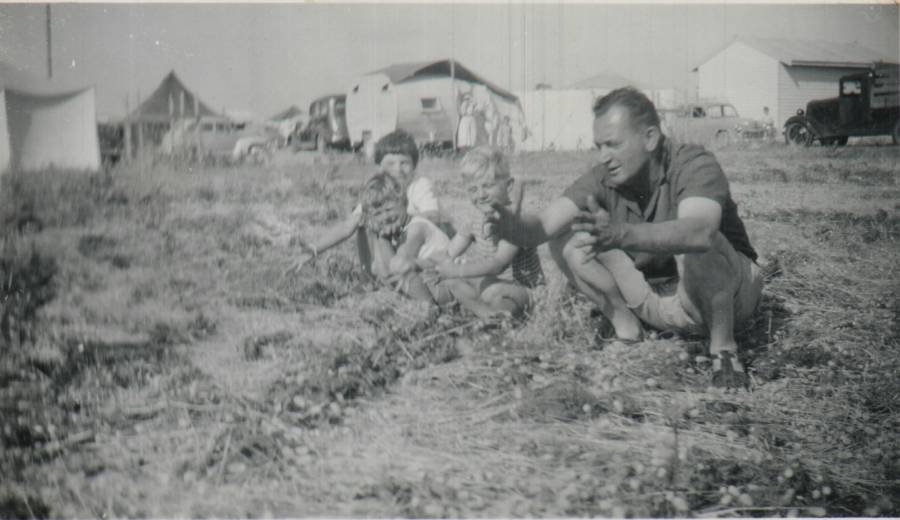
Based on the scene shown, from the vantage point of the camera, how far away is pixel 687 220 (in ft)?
6.88

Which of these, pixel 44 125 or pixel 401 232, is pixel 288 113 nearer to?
pixel 401 232

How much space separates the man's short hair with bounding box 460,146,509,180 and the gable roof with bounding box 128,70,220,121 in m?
0.82

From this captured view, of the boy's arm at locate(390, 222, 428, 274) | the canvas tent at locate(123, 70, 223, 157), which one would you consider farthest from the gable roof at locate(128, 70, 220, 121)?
the boy's arm at locate(390, 222, 428, 274)

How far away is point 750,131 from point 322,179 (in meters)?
1.58

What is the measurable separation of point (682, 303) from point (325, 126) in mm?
1282

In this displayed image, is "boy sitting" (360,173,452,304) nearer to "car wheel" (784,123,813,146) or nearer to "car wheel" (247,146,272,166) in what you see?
"car wheel" (247,146,272,166)

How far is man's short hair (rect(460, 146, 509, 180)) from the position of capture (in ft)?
7.92

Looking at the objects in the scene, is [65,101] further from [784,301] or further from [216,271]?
[784,301]

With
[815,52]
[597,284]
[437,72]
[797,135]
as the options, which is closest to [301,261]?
[437,72]

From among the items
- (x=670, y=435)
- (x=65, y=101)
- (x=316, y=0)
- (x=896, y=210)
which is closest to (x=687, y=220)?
(x=670, y=435)

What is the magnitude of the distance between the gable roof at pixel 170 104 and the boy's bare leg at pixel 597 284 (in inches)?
47.2

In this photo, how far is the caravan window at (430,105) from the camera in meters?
2.50

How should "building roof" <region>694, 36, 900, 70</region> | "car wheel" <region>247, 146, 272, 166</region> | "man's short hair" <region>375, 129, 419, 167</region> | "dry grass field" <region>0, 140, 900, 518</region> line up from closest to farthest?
"dry grass field" <region>0, 140, 900, 518</region> < "car wheel" <region>247, 146, 272, 166</region> < "man's short hair" <region>375, 129, 419, 167</region> < "building roof" <region>694, 36, 900, 70</region>

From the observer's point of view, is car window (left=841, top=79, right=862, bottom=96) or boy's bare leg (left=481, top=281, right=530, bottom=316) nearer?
boy's bare leg (left=481, top=281, right=530, bottom=316)
